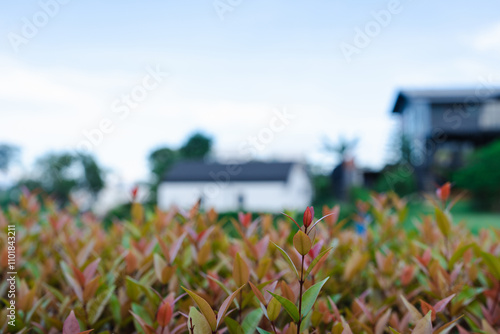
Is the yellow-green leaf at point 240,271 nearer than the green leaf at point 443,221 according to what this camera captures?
Yes

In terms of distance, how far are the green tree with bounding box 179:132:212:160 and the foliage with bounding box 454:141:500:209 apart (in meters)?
44.3

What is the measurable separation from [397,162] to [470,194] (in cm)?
589

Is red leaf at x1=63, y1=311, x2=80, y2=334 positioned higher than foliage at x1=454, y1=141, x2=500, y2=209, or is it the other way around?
red leaf at x1=63, y1=311, x2=80, y2=334

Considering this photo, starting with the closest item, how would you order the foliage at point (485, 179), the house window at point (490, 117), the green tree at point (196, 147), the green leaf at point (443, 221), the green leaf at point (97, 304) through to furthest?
the green leaf at point (97, 304), the green leaf at point (443, 221), the foliage at point (485, 179), the house window at point (490, 117), the green tree at point (196, 147)

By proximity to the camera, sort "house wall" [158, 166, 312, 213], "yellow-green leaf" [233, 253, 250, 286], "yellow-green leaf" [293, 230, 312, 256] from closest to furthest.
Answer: "yellow-green leaf" [293, 230, 312, 256] < "yellow-green leaf" [233, 253, 250, 286] < "house wall" [158, 166, 312, 213]

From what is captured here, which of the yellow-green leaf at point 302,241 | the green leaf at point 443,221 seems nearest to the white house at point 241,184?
the green leaf at point 443,221

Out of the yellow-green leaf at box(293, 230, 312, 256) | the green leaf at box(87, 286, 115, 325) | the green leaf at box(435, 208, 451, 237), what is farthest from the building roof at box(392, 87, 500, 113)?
the yellow-green leaf at box(293, 230, 312, 256)

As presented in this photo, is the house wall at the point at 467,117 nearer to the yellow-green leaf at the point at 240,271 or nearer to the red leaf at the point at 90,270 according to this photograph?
the yellow-green leaf at the point at 240,271

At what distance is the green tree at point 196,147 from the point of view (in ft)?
200

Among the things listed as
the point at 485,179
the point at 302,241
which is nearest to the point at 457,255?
the point at 302,241

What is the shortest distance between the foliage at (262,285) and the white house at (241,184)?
29.2 metres

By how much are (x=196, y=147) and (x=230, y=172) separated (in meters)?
26.2

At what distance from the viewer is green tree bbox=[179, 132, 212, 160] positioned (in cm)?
6103

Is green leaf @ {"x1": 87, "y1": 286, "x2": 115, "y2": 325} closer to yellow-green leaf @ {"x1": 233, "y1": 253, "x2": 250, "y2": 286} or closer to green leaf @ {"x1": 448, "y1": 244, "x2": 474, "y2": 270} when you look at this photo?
yellow-green leaf @ {"x1": 233, "y1": 253, "x2": 250, "y2": 286}
